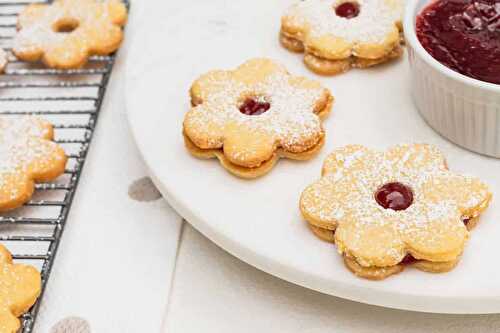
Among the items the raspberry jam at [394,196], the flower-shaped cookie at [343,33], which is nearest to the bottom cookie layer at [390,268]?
the raspberry jam at [394,196]

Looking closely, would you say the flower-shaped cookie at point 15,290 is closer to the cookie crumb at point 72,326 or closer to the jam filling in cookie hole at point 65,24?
the cookie crumb at point 72,326

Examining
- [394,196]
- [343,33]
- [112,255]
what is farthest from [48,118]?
[394,196]

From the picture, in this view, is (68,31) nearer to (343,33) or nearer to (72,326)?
(343,33)

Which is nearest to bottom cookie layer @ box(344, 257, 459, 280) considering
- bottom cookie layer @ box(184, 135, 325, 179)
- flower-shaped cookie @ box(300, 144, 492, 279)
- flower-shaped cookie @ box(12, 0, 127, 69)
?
flower-shaped cookie @ box(300, 144, 492, 279)

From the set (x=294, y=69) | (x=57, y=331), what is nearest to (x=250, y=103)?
(x=294, y=69)

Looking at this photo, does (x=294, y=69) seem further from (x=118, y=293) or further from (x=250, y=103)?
(x=118, y=293)

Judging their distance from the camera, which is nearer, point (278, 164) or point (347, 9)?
point (278, 164)
